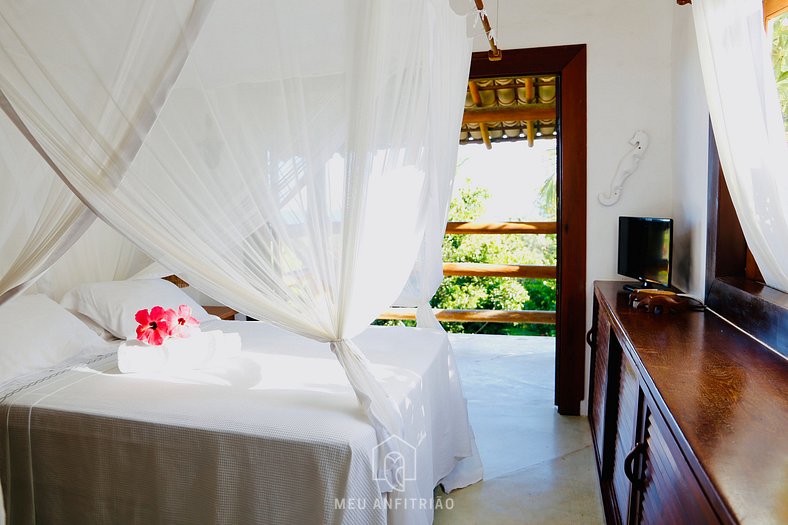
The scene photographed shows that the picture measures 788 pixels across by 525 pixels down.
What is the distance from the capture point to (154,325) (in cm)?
233

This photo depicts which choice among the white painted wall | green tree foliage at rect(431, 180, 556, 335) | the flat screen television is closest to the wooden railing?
green tree foliage at rect(431, 180, 556, 335)

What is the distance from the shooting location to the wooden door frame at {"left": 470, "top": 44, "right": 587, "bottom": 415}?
3391 mm

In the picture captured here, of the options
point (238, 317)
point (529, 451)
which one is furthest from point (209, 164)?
point (238, 317)

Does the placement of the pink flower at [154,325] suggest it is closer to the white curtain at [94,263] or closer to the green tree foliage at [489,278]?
the white curtain at [94,263]

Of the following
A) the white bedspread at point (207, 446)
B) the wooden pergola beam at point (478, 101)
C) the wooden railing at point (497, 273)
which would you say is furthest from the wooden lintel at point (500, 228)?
the white bedspread at point (207, 446)

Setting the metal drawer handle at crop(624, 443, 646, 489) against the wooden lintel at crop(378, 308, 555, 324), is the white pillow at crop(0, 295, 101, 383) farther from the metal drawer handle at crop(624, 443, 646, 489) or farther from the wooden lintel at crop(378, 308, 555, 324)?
the wooden lintel at crop(378, 308, 555, 324)

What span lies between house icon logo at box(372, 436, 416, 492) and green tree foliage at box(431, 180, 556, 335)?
18.3ft

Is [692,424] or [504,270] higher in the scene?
[692,424]

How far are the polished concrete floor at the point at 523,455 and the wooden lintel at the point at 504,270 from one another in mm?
851

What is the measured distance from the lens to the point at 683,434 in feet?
3.41

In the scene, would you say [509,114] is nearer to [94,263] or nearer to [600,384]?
[600,384]

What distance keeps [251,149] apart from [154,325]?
1232 mm

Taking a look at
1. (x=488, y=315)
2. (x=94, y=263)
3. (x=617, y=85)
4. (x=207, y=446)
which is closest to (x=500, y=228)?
(x=488, y=315)

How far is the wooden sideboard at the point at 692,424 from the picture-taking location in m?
0.87
